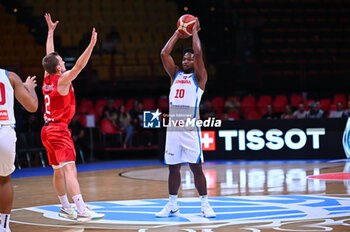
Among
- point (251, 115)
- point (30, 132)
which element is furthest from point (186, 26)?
point (251, 115)

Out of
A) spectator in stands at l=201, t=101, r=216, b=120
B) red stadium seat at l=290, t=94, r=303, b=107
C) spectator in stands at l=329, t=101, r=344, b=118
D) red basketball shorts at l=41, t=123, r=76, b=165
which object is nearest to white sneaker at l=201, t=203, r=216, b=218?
red basketball shorts at l=41, t=123, r=76, b=165

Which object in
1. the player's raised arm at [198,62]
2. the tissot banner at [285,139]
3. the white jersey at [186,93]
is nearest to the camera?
the player's raised arm at [198,62]

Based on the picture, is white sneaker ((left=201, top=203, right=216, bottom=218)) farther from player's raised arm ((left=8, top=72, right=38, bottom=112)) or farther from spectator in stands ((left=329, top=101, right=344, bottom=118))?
spectator in stands ((left=329, top=101, right=344, bottom=118))

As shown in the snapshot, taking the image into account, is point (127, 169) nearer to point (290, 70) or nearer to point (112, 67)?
point (112, 67)

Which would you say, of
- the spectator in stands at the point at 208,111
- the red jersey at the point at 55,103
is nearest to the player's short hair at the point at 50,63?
the red jersey at the point at 55,103

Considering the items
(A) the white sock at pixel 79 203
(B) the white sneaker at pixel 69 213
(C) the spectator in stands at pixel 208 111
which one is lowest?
(B) the white sneaker at pixel 69 213

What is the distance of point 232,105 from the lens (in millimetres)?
17984

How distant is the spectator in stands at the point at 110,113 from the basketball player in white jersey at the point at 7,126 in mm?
11423

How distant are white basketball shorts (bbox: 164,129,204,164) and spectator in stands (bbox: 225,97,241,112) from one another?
35.5 feet

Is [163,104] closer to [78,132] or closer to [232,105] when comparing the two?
[232,105]

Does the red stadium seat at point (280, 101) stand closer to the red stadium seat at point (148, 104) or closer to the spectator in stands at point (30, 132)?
the red stadium seat at point (148, 104)

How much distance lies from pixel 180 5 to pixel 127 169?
438 inches

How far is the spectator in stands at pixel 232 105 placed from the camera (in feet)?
58.6

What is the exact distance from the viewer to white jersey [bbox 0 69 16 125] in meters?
5.61
